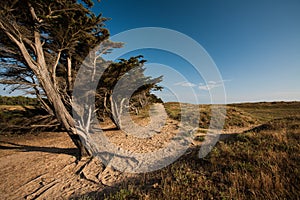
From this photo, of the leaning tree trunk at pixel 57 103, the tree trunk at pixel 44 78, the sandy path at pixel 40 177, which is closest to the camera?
the sandy path at pixel 40 177

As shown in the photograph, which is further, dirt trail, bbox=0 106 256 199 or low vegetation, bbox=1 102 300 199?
dirt trail, bbox=0 106 256 199

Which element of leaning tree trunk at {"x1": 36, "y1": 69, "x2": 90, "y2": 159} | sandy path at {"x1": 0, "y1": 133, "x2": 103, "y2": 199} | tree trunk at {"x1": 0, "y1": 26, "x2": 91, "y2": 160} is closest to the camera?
sandy path at {"x1": 0, "y1": 133, "x2": 103, "y2": 199}

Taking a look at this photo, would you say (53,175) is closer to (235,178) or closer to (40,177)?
(40,177)

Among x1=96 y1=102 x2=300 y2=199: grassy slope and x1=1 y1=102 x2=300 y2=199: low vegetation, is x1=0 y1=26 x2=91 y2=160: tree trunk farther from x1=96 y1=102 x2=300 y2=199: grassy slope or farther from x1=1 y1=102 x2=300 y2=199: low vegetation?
x1=96 y1=102 x2=300 y2=199: grassy slope

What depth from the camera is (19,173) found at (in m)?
6.23

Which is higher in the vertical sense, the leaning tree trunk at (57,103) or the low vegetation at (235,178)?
the leaning tree trunk at (57,103)

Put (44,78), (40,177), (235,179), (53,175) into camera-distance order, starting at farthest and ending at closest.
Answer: (53,175)
(40,177)
(44,78)
(235,179)

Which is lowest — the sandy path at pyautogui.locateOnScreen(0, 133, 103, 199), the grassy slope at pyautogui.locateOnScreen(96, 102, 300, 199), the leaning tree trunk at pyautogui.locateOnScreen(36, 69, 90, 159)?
the sandy path at pyautogui.locateOnScreen(0, 133, 103, 199)

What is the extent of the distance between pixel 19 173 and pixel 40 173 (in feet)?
4.08

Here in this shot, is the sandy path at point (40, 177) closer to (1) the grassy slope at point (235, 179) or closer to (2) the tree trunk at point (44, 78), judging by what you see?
(1) the grassy slope at point (235, 179)

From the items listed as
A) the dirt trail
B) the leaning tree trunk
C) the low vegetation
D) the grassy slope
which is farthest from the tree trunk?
the grassy slope

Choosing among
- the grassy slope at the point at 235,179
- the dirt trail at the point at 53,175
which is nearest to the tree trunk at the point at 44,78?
the dirt trail at the point at 53,175

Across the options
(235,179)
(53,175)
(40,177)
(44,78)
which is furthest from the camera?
(53,175)

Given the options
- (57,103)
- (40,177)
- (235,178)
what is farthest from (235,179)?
(40,177)
